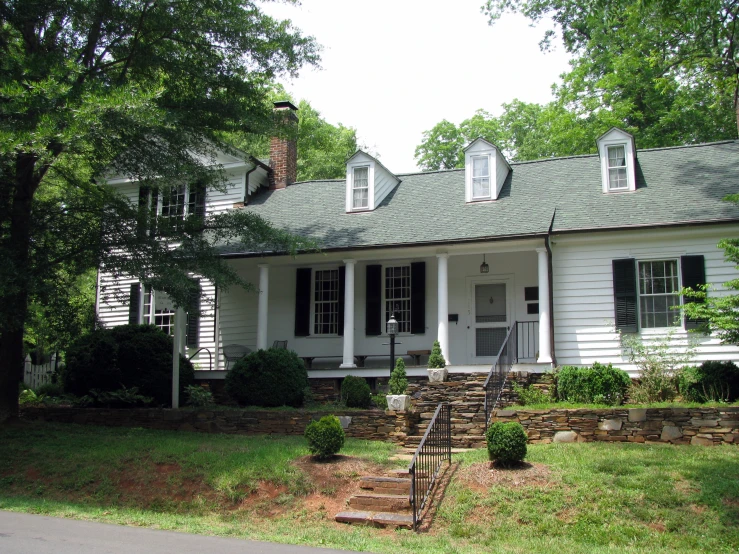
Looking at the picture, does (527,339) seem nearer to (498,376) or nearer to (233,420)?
(498,376)

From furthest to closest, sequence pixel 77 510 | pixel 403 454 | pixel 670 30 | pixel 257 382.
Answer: pixel 670 30 → pixel 257 382 → pixel 403 454 → pixel 77 510

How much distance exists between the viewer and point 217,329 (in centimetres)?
1959

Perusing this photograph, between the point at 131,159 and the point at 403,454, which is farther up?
the point at 131,159

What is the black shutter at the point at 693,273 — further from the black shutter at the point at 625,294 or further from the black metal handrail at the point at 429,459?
the black metal handrail at the point at 429,459

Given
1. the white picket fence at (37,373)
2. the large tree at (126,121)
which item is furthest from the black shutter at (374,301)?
the white picket fence at (37,373)

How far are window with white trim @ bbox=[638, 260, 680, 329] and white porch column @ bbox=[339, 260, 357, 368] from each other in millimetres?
6421

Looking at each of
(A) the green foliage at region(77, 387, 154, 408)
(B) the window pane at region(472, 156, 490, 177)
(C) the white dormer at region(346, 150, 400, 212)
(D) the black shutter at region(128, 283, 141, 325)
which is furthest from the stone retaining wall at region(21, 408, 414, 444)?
(B) the window pane at region(472, 156, 490, 177)

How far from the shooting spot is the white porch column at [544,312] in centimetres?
1555

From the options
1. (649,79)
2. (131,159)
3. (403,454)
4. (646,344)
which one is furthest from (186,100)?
(649,79)

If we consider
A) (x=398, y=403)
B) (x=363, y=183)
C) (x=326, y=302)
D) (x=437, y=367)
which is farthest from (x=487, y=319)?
(x=363, y=183)

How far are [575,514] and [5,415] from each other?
11.2m

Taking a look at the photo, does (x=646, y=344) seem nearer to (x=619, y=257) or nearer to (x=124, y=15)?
(x=619, y=257)

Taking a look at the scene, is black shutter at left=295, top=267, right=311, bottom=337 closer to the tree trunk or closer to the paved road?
the tree trunk

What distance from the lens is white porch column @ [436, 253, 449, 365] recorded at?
53.9 feet
